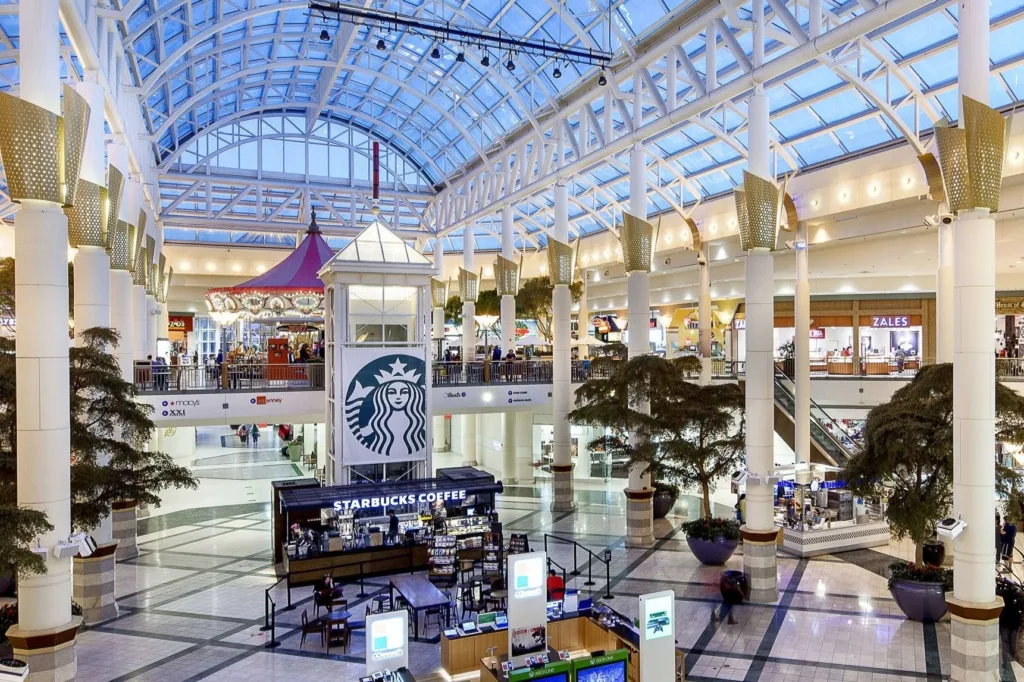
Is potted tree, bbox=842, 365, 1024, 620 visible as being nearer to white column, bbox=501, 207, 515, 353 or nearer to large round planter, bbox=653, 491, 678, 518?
large round planter, bbox=653, 491, 678, 518

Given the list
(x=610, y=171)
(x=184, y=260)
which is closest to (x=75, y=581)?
(x=610, y=171)

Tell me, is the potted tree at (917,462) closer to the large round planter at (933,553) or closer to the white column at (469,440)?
the large round planter at (933,553)

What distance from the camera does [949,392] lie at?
38.4 ft

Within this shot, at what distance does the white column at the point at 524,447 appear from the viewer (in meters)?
28.8

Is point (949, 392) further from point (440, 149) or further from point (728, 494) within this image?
point (440, 149)

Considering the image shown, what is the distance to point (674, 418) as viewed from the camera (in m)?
16.5

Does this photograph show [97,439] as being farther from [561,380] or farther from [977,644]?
[561,380]

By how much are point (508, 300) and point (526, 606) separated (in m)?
18.3

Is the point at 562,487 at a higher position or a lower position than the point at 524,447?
lower

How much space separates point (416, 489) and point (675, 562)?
5877mm

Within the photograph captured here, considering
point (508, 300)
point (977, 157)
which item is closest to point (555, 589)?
point (977, 157)

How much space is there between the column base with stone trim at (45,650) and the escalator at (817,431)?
18428 millimetres

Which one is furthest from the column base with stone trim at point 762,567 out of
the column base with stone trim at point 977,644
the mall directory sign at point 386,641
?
the mall directory sign at point 386,641

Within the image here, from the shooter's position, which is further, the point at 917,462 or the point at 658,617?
the point at 917,462
